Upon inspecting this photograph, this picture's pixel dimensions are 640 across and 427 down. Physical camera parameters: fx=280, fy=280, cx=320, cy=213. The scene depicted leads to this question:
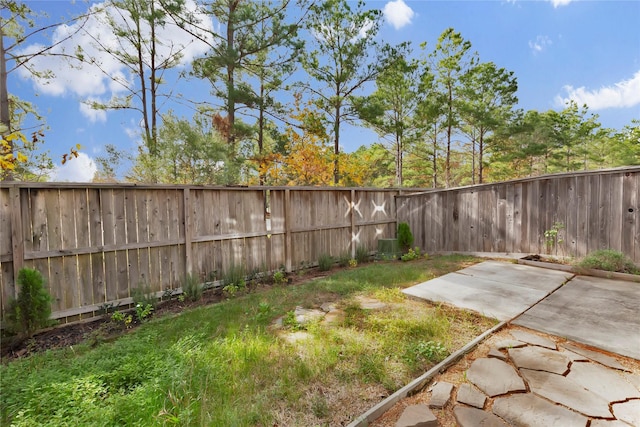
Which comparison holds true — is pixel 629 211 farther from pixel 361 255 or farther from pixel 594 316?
pixel 361 255

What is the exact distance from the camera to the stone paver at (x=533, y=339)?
2234 mm

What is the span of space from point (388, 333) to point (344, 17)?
12.0 meters

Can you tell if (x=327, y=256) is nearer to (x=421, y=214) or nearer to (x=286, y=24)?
(x=421, y=214)

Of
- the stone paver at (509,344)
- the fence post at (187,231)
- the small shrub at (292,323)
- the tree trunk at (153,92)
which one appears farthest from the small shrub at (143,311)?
the tree trunk at (153,92)

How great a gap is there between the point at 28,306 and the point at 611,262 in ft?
23.6

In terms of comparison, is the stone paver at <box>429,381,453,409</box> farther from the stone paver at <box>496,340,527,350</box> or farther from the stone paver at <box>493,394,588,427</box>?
the stone paver at <box>496,340,527,350</box>

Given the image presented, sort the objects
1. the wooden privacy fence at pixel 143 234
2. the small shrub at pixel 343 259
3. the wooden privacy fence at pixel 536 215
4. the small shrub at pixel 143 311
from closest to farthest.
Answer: the wooden privacy fence at pixel 143 234
the small shrub at pixel 143 311
the wooden privacy fence at pixel 536 215
the small shrub at pixel 343 259

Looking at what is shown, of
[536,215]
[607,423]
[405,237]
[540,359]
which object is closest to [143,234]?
[540,359]

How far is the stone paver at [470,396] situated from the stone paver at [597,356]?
105 cm

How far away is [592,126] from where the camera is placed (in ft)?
60.3

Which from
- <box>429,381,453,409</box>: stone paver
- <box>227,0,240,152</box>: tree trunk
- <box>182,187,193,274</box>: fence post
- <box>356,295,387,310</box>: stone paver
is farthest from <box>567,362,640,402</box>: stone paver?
<box>227,0,240,152</box>: tree trunk

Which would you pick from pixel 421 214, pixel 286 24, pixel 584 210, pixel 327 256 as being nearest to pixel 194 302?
pixel 327 256

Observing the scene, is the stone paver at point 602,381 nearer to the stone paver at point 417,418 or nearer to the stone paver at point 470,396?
the stone paver at point 470,396

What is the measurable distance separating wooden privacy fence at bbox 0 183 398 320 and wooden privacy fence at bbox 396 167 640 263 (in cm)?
264
